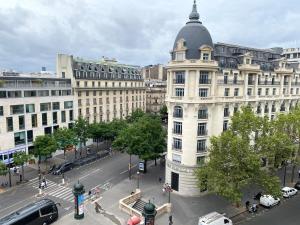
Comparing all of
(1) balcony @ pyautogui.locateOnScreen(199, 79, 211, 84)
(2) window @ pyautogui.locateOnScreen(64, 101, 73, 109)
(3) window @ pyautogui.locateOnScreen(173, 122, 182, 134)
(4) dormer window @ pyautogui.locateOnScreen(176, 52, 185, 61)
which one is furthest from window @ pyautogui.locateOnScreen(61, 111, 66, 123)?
(1) balcony @ pyautogui.locateOnScreen(199, 79, 211, 84)

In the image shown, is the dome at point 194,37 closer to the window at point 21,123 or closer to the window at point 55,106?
the window at point 55,106

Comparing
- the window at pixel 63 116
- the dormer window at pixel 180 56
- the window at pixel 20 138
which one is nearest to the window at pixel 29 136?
the window at pixel 20 138

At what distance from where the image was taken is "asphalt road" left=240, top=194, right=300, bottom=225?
3362cm

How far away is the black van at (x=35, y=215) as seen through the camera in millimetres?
29531

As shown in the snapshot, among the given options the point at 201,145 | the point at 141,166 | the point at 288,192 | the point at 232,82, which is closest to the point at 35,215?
the point at 141,166

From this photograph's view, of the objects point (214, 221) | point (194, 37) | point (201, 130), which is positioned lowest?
point (214, 221)

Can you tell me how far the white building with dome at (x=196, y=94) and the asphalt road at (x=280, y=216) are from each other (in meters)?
9.73

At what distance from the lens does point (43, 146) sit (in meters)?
51.2

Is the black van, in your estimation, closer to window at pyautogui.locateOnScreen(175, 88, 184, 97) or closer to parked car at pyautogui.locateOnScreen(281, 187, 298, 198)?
window at pyautogui.locateOnScreen(175, 88, 184, 97)

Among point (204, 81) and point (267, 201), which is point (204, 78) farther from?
point (267, 201)

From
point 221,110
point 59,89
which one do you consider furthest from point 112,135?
point 221,110

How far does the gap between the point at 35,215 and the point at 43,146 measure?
873 inches

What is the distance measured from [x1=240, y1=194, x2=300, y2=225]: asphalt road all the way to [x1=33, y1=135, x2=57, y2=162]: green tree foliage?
37.7 metres

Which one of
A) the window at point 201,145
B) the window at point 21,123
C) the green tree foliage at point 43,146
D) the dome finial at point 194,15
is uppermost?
the dome finial at point 194,15
